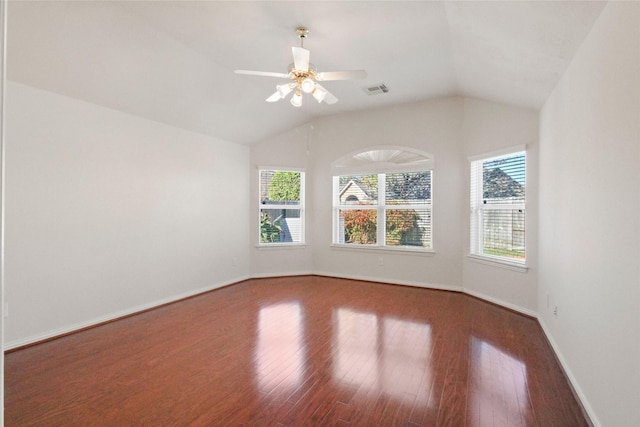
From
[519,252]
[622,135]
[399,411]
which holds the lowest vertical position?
[399,411]

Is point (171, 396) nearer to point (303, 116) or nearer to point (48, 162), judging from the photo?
point (48, 162)

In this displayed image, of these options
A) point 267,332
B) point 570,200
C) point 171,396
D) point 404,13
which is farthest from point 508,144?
point 171,396

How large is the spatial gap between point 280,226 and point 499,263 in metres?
3.68

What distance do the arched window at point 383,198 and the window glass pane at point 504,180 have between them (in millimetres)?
896

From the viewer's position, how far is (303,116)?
5793mm

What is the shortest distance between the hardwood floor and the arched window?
1663mm

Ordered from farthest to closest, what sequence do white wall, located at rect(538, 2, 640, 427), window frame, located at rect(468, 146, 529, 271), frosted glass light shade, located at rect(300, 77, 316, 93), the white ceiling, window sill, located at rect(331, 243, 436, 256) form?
window sill, located at rect(331, 243, 436, 256), window frame, located at rect(468, 146, 529, 271), frosted glass light shade, located at rect(300, 77, 316, 93), the white ceiling, white wall, located at rect(538, 2, 640, 427)

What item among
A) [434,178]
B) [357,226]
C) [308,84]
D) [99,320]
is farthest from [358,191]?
[99,320]

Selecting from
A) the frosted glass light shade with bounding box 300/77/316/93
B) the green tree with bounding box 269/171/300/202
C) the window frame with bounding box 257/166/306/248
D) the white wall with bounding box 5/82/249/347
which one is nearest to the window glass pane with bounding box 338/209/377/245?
the window frame with bounding box 257/166/306/248

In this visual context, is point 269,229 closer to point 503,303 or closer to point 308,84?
point 308,84

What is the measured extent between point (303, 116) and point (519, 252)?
13.1 feet

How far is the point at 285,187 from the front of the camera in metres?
6.15

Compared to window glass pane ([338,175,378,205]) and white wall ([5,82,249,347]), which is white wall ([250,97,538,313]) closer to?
window glass pane ([338,175,378,205])

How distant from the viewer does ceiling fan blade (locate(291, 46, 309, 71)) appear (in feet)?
8.84
